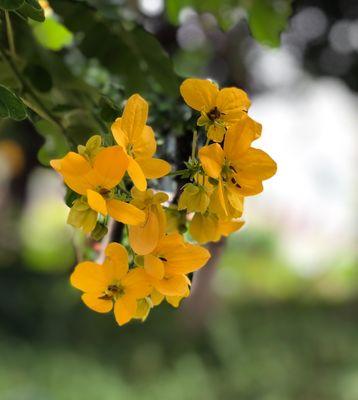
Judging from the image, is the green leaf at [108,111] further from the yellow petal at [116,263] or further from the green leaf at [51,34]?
the green leaf at [51,34]

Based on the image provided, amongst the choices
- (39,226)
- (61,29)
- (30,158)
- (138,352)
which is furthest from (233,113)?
(39,226)

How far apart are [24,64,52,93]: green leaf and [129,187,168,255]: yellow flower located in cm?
24

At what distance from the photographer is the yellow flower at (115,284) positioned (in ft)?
1.31

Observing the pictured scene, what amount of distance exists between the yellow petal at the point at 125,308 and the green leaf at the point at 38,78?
0.86 feet

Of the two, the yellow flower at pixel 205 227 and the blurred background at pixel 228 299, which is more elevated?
the blurred background at pixel 228 299

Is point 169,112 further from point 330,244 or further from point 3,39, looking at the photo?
point 330,244

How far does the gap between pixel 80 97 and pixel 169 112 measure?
0.08 metres

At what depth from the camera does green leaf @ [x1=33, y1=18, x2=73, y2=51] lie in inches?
27.6

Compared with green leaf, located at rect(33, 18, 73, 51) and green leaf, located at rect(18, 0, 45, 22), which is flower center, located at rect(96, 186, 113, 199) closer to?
green leaf, located at rect(18, 0, 45, 22)

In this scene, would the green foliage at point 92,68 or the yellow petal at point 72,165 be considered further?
the green foliage at point 92,68

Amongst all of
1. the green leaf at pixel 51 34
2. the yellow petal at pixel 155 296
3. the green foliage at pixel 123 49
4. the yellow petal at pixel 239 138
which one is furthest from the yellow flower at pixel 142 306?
the green leaf at pixel 51 34

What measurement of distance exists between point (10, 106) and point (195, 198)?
13 centimetres

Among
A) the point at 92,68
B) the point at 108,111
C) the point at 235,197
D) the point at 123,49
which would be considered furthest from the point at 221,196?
the point at 92,68

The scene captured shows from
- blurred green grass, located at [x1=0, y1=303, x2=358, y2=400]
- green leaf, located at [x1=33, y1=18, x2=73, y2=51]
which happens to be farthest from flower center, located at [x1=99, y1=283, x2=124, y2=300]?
blurred green grass, located at [x1=0, y1=303, x2=358, y2=400]
